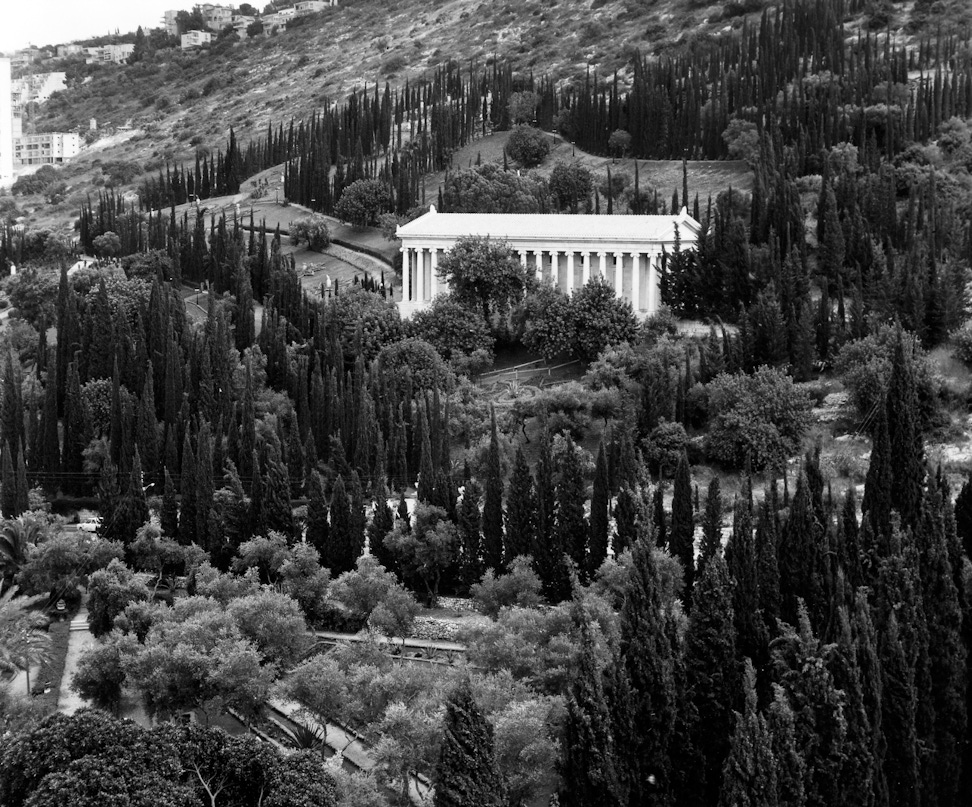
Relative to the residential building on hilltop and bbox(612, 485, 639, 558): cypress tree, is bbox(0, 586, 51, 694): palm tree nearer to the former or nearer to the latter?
bbox(612, 485, 639, 558): cypress tree

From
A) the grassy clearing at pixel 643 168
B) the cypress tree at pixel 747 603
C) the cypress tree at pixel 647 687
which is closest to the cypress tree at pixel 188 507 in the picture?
the cypress tree at pixel 747 603

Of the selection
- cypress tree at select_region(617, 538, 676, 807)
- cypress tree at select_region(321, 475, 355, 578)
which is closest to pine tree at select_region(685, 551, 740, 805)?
cypress tree at select_region(617, 538, 676, 807)

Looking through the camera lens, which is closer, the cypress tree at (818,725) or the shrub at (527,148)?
the cypress tree at (818,725)

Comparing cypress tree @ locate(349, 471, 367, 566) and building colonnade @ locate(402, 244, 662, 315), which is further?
building colonnade @ locate(402, 244, 662, 315)

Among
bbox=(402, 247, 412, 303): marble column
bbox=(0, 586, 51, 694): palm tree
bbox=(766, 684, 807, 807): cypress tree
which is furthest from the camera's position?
bbox=(402, 247, 412, 303): marble column

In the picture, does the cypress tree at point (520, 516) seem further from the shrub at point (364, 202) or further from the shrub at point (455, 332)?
the shrub at point (364, 202)

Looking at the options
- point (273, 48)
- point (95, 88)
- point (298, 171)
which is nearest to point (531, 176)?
point (298, 171)
